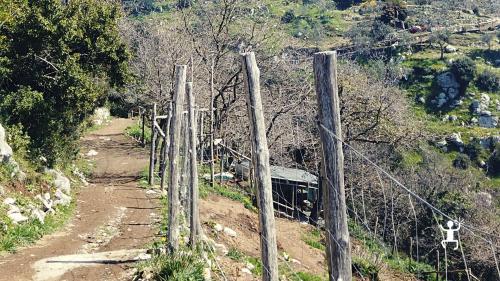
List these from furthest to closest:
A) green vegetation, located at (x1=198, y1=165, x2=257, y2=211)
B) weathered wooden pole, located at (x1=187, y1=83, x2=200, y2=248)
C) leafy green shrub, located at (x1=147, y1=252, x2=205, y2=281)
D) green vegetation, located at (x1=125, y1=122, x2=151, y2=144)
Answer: green vegetation, located at (x1=125, y1=122, x2=151, y2=144) < green vegetation, located at (x1=198, y1=165, x2=257, y2=211) < weathered wooden pole, located at (x1=187, y1=83, x2=200, y2=248) < leafy green shrub, located at (x1=147, y1=252, x2=205, y2=281)

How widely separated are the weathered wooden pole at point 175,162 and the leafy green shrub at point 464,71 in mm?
57653

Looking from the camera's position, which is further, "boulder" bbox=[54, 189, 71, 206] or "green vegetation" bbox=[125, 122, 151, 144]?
"green vegetation" bbox=[125, 122, 151, 144]

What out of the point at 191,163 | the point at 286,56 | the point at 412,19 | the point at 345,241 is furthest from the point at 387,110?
the point at 412,19

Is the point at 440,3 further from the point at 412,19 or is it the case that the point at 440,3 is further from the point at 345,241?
the point at 345,241

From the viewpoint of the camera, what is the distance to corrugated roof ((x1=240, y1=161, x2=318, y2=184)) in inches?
956

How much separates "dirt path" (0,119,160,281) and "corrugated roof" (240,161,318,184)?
21.9ft

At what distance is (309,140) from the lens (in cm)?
2555

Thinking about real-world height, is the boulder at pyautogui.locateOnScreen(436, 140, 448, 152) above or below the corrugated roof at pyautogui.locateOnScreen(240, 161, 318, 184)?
below

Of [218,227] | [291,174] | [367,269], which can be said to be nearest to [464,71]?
[291,174]

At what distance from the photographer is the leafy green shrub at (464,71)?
60.3m

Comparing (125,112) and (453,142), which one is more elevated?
(125,112)

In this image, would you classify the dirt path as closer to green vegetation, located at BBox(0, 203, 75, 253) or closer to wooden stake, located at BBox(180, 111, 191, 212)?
green vegetation, located at BBox(0, 203, 75, 253)

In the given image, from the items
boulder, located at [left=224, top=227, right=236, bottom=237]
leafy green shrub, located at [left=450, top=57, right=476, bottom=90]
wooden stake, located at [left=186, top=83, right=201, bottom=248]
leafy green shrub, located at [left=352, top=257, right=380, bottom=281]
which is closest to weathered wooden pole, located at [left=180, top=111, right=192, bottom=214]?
wooden stake, located at [left=186, top=83, right=201, bottom=248]

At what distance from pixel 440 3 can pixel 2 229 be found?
101 m
